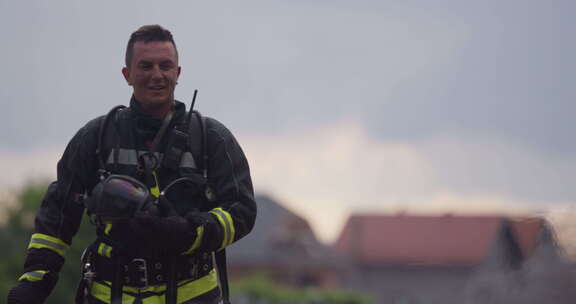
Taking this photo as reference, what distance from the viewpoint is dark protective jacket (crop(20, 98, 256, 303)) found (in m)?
5.65

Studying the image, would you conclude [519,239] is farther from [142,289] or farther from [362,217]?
[362,217]

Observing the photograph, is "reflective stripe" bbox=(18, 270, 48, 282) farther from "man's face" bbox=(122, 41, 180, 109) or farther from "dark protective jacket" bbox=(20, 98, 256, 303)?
"man's face" bbox=(122, 41, 180, 109)

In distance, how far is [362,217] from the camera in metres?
86.0

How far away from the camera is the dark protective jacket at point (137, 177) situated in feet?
Result: 18.5

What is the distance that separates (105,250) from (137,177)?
1.37 ft

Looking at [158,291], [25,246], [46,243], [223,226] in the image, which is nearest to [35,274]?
[46,243]

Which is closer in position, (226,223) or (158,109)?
(226,223)

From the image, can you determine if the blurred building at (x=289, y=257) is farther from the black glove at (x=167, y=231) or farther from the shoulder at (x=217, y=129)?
the black glove at (x=167, y=231)

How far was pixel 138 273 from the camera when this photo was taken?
5578mm

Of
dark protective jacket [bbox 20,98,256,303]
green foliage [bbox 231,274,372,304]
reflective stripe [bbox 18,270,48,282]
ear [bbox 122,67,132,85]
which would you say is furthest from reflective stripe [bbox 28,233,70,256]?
green foliage [bbox 231,274,372,304]

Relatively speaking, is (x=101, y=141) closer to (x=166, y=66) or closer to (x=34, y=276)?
(x=166, y=66)

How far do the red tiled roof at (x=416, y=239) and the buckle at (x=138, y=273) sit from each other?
75998mm

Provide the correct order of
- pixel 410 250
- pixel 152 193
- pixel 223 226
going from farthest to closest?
1. pixel 410 250
2. pixel 152 193
3. pixel 223 226

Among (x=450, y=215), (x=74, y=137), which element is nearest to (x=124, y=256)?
(x=74, y=137)
